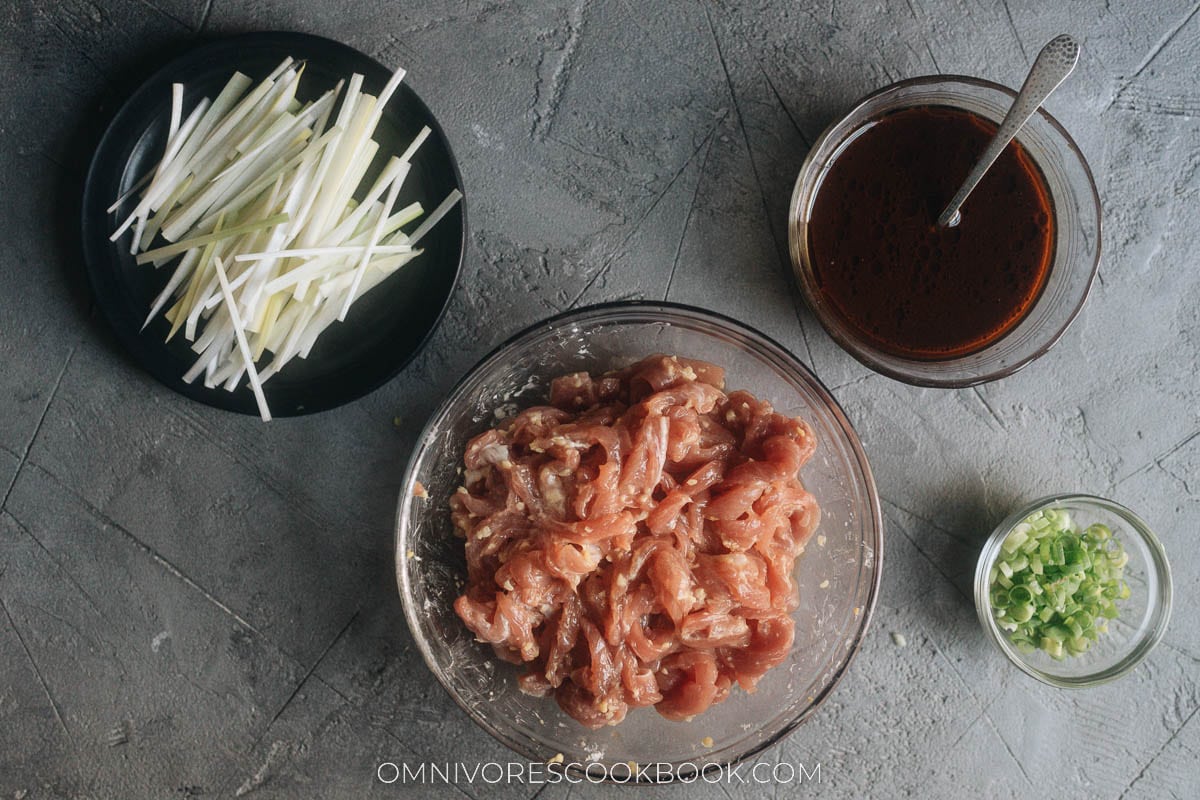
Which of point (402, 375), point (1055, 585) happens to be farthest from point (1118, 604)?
point (402, 375)

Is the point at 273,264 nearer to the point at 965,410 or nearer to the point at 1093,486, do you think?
the point at 965,410

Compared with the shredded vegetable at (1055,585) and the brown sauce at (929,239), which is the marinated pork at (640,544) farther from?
the shredded vegetable at (1055,585)

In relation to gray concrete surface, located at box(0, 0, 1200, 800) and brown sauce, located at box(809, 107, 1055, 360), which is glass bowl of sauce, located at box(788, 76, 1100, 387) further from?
gray concrete surface, located at box(0, 0, 1200, 800)

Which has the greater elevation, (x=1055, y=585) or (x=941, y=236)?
(x=941, y=236)

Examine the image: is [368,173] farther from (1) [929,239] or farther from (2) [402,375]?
(1) [929,239]

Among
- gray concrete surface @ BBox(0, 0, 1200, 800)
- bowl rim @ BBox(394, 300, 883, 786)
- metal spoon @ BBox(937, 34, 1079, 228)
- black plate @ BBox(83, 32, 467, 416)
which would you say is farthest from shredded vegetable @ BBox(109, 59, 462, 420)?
metal spoon @ BBox(937, 34, 1079, 228)
